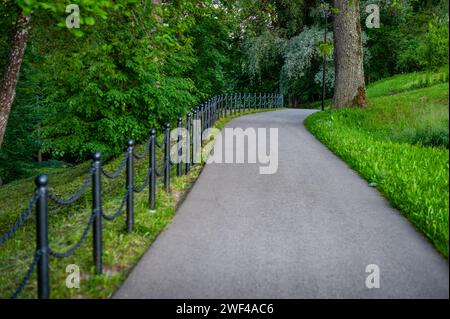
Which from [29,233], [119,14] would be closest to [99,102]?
[119,14]

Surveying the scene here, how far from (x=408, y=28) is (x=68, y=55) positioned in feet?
90.9

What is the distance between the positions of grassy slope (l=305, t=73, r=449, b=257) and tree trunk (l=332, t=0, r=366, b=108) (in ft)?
3.01

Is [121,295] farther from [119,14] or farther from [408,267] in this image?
[119,14]

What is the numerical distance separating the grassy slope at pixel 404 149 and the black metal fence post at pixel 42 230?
14.1 feet

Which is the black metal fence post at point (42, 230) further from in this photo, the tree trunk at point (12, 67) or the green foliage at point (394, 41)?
the green foliage at point (394, 41)

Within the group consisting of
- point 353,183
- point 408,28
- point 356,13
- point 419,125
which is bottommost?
point 353,183

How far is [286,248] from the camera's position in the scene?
5844 mm

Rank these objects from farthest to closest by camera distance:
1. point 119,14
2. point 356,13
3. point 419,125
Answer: point 356,13 < point 419,125 < point 119,14

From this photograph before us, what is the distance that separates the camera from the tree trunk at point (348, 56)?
1942 centimetres

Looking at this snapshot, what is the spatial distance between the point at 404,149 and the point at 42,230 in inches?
384

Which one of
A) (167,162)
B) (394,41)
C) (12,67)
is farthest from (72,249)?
(394,41)

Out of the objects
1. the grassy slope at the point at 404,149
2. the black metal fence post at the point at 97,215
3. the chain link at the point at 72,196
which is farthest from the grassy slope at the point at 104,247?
the grassy slope at the point at 404,149

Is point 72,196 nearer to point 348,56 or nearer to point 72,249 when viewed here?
point 72,249

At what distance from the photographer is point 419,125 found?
14.8 meters
